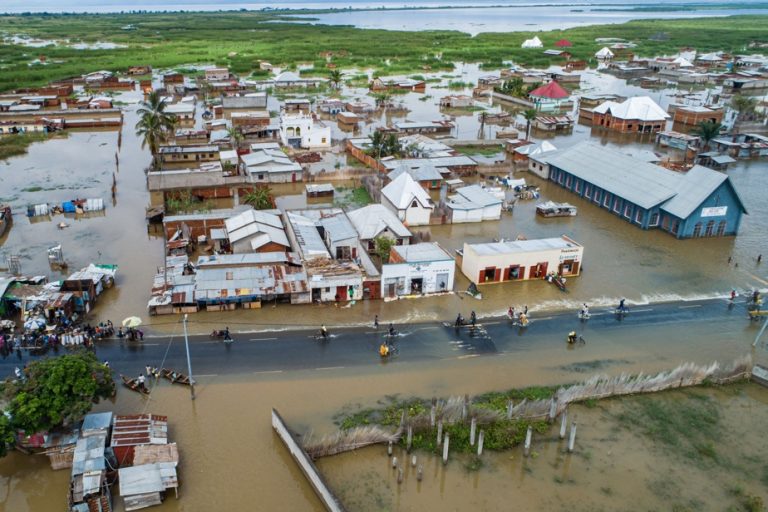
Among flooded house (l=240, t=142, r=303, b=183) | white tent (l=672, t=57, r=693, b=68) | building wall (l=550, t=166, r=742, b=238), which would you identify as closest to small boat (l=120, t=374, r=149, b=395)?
flooded house (l=240, t=142, r=303, b=183)

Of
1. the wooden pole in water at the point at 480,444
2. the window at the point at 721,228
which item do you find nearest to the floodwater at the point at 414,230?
the window at the point at 721,228

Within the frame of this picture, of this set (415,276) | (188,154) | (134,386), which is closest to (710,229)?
(415,276)

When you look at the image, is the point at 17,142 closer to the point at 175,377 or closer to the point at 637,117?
the point at 175,377

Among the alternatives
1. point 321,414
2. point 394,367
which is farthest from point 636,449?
point 321,414

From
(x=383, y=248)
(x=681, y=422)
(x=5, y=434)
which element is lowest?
(x=681, y=422)

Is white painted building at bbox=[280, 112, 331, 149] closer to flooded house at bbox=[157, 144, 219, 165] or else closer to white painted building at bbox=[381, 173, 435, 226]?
flooded house at bbox=[157, 144, 219, 165]

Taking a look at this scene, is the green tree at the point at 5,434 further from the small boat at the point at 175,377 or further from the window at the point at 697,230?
the window at the point at 697,230
